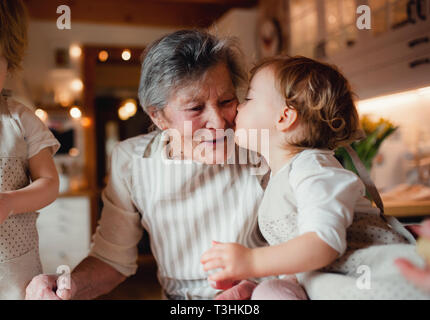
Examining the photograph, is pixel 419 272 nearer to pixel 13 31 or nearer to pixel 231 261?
pixel 231 261

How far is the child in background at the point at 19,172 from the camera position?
0.59m

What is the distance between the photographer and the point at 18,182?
0.63m

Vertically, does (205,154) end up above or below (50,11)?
below

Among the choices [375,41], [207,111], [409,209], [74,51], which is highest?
[74,51]

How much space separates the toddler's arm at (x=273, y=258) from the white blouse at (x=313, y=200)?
0.05ft

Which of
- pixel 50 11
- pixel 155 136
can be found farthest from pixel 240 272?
pixel 50 11

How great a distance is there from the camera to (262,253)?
0.48m

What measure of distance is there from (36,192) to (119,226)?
11.1 inches

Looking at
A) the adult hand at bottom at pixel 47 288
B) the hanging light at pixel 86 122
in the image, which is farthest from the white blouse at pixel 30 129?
the hanging light at pixel 86 122

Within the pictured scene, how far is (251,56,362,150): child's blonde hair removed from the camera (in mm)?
610

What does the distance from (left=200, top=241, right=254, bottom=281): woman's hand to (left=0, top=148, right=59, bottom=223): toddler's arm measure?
0.29 meters

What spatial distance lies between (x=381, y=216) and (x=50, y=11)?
3645mm

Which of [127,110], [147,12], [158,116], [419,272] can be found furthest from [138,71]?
[147,12]
